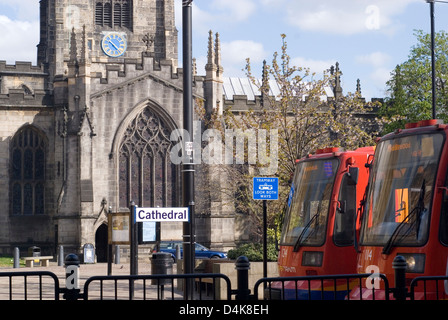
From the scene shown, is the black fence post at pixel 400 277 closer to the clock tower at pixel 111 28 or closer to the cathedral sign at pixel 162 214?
the cathedral sign at pixel 162 214

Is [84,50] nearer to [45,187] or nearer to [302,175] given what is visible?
[45,187]

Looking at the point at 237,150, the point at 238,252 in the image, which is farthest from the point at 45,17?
the point at 238,252

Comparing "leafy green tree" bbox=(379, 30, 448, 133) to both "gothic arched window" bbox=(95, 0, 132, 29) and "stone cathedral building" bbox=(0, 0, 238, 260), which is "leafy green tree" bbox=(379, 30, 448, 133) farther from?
"gothic arched window" bbox=(95, 0, 132, 29)

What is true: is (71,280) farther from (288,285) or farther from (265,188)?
(265,188)

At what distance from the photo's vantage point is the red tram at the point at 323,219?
586 inches

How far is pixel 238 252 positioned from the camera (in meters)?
24.7

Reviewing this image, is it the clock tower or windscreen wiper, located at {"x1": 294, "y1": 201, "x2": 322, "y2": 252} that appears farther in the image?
the clock tower

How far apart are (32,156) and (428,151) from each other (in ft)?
120

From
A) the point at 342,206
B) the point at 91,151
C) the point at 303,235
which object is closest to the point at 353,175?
the point at 342,206

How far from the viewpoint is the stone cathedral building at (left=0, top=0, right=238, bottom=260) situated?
140 feet

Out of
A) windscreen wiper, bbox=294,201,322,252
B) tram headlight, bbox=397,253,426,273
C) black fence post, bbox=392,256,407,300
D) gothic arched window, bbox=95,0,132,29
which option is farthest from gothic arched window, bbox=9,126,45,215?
black fence post, bbox=392,256,407,300

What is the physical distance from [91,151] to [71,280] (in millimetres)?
33876

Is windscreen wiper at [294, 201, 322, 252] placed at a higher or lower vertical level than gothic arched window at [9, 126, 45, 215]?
lower

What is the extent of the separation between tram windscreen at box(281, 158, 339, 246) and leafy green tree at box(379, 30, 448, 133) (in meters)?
32.7
